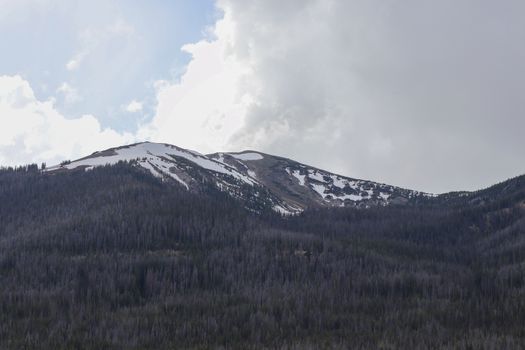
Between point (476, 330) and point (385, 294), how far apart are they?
44973 millimetres

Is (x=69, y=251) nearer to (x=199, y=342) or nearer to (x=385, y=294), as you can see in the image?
(x=199, y=342)

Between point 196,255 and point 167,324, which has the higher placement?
point 196,255

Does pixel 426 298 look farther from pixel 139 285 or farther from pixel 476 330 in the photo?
pixel 139 285

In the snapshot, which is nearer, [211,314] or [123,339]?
[123,339]

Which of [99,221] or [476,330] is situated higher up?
[99,221]

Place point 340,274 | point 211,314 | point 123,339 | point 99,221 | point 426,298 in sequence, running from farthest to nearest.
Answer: point 99,221 → point 340,274 → point 426,298 → point 211,314 → point 123,339

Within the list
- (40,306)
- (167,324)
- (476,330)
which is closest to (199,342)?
(167,324)

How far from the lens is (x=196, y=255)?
180 metres

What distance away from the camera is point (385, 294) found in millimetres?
153875

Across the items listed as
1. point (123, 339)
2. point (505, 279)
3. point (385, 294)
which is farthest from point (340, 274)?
point (123, 339)

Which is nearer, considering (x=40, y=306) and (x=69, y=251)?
(x=40, y=306)

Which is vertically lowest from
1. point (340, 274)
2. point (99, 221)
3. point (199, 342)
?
→ point (199, 342)

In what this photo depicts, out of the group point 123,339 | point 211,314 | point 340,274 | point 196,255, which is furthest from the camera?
point 196,255

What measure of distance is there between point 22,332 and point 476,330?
98230 millimetres
